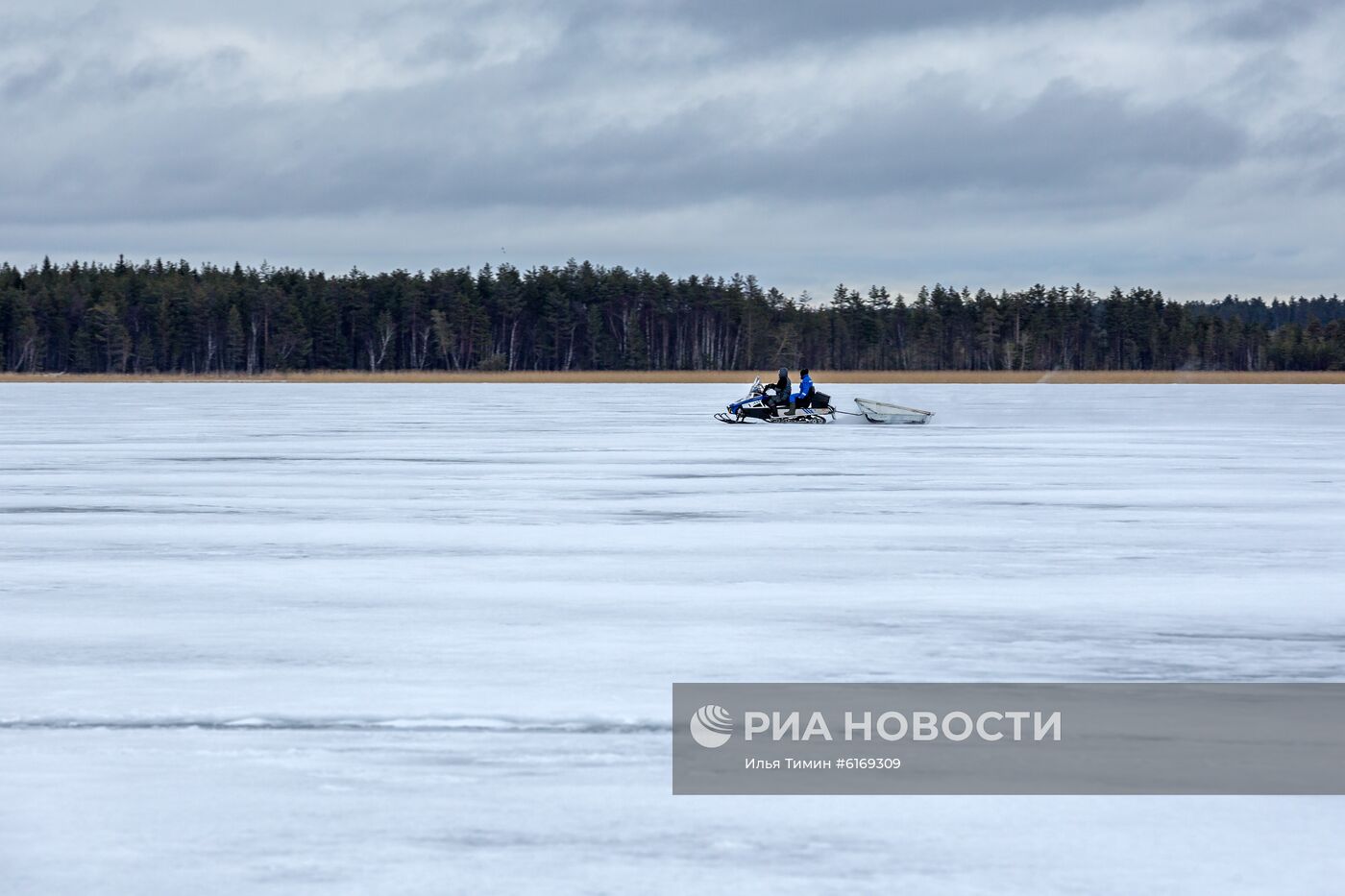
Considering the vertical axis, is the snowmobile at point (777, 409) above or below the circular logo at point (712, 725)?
above

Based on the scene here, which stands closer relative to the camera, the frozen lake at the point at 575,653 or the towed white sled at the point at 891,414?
the frozen lake at the point at 575,653

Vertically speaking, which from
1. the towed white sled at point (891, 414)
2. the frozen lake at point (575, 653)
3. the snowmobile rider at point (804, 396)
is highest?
the snowmobile rider at point (804, 396)

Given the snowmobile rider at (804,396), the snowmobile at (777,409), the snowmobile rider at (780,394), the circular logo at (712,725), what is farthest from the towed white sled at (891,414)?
the circular logo at (712,725)

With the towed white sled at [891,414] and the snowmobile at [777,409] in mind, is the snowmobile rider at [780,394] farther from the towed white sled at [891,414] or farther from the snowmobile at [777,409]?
the towed white sled at [891,414]

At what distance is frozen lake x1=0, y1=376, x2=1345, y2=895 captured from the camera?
4277mm

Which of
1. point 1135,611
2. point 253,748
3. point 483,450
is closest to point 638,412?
point 483,450

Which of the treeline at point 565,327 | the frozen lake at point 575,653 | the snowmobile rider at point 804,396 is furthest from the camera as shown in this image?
the treeline at point 565,327

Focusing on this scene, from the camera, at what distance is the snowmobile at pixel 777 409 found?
30236mm

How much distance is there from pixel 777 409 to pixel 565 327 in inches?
4515

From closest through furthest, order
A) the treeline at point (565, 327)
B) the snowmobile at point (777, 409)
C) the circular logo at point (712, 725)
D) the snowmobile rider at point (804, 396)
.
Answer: the circular logo at point (712, 725), the snowmobile rider at point (804, 396), the snowmobile at point (777, 409), the treeline at point (565, 327)

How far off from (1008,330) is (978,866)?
15610cm

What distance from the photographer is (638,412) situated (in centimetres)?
3931

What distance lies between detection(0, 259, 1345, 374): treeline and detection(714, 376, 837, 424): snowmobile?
102 metres

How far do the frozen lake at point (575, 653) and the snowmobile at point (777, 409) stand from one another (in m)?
12.6
